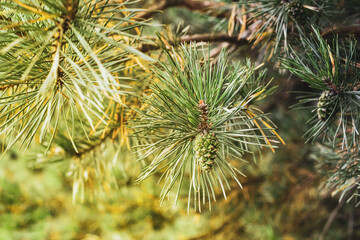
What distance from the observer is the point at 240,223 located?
1.15 m

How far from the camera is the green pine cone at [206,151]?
1.04 ft

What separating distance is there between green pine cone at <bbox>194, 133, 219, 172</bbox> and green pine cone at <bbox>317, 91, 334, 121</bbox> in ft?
0.68

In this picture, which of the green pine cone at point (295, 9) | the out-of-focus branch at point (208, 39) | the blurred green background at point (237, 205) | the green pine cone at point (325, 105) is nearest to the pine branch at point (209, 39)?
the out-of-focus branch at point (208, 39)

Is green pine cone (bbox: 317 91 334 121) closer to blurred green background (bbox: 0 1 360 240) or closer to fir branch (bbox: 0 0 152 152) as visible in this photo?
fir branch (bbox: 0 0 152 152)

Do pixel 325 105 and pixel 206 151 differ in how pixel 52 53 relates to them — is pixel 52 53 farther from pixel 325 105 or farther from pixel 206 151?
pixel 325 105

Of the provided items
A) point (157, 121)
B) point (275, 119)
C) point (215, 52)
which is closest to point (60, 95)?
point (157, 121)

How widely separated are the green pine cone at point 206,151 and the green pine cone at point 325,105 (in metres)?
0.21

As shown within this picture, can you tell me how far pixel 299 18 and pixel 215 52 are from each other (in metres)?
0.18

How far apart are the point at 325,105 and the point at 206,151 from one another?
8.9 inches

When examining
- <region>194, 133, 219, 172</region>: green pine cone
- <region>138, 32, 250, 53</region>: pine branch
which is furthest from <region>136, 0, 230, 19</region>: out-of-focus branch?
<region>194, 133, 219, 172</region>: green pine cone

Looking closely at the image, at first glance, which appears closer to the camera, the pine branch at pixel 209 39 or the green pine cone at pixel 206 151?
the green pine cone at pixel 206 151

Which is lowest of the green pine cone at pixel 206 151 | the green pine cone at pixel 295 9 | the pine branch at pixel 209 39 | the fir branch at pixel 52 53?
the green pine cone at pixel 206 151

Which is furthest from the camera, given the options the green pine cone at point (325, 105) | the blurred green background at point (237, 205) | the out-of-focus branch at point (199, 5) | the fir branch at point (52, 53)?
the blurred green background at point (237, 205)

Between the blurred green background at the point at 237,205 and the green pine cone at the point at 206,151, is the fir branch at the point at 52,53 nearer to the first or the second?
the green pine cone at the point at 206,151
